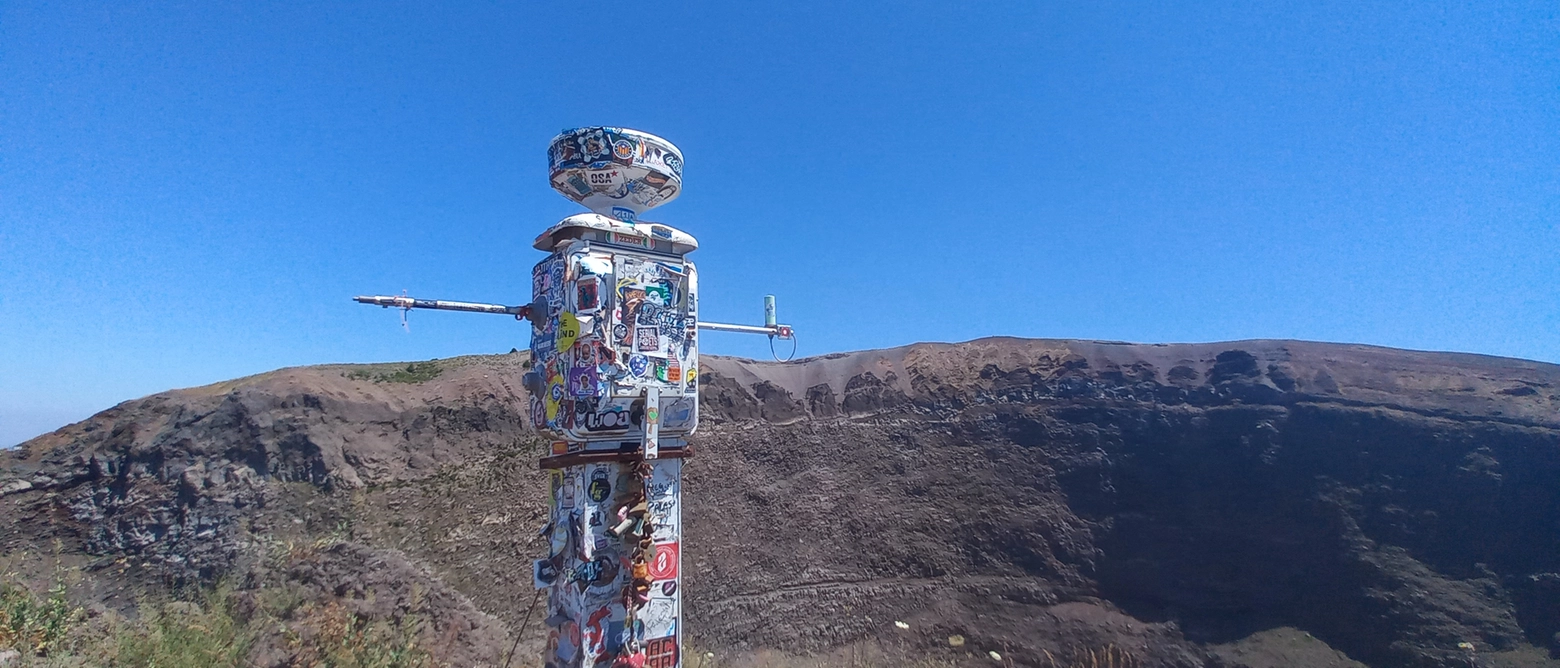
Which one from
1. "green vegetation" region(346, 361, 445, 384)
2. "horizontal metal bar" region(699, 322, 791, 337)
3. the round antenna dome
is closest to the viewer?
the round antenna dome

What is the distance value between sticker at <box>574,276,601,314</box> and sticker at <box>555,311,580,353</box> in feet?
0.36

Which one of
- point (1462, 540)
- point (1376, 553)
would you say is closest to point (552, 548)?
point (1376, 553)

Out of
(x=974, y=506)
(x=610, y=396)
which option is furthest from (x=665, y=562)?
(x=974, y=506)

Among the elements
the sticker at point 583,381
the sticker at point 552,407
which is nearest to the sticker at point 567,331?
the sticker at point 583,381

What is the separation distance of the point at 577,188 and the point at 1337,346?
2051cm

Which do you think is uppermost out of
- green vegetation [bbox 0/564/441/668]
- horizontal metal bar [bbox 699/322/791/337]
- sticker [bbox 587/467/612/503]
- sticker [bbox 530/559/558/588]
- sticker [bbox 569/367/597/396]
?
horizontal metal bar [bbox 699/322/791/337]

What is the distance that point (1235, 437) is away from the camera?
16781 millimetres

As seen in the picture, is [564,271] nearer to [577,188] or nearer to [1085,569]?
[577,188]

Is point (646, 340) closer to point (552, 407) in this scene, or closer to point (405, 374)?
point (552, 407)

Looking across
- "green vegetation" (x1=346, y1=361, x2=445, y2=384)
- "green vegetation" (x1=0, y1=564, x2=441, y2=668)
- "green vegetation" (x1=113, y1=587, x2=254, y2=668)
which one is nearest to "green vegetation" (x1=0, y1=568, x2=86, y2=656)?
"green vegetation" (x1=0, y1=564, x2=441, y2=668)

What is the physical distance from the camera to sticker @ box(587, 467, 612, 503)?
19.2 ft

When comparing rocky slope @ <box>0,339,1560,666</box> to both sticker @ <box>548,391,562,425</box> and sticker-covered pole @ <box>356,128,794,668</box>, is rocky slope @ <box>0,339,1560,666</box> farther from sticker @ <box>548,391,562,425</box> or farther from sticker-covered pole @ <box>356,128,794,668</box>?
sticker @ <box>548,391,562,425</box>

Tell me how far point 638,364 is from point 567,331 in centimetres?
65

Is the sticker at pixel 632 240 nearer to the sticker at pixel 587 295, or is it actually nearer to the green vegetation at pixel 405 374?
the sticker at pixel 587 295
